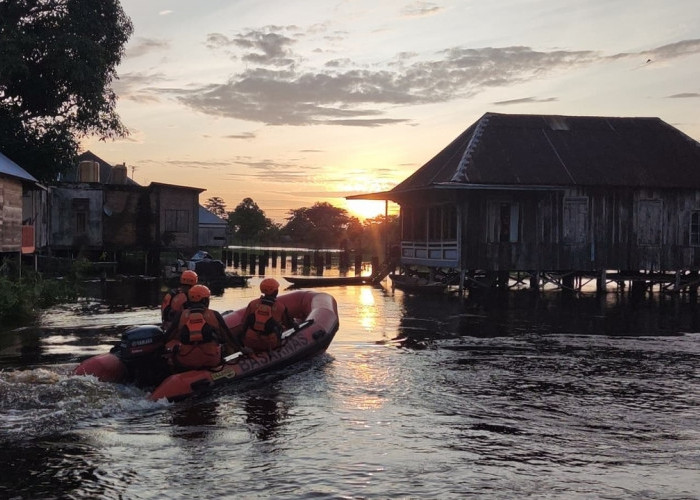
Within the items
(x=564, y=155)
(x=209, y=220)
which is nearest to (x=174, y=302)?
(x=564, y=155)

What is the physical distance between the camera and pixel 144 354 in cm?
973

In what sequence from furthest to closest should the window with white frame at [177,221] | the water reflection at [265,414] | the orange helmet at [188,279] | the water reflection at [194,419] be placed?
1. the window with white frame at [177,221]
2. the orange helmet at [188,279]
3. the water reflection at [265,414]
4. the water reflection at [194,419]

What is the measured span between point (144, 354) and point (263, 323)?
2077mm

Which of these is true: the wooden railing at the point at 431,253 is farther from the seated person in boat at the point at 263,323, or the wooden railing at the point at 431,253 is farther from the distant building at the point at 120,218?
the seated person in boat at the point at 263,323

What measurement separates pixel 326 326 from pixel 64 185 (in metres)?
26.5

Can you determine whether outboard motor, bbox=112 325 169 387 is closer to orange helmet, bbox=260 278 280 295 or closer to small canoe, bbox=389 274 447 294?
orange helmet, bbox=260 278 280 295

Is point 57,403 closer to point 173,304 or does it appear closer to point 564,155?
point 173,304

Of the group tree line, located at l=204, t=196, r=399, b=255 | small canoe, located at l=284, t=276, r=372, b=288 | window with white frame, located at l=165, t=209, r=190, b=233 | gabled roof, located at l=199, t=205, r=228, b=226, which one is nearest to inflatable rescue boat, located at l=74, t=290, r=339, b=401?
small canoe, located at l=284, t=276, r=372, b=288

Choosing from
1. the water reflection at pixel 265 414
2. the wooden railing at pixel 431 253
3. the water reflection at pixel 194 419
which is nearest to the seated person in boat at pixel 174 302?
the water reflection at pixel 194 419

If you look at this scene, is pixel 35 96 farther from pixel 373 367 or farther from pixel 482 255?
pixel 373 367

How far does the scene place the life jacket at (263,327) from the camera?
443 inches

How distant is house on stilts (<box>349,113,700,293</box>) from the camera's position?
26719 mm

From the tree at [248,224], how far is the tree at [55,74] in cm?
5042

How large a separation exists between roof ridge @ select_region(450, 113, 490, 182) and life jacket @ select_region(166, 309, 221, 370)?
17003 mm
